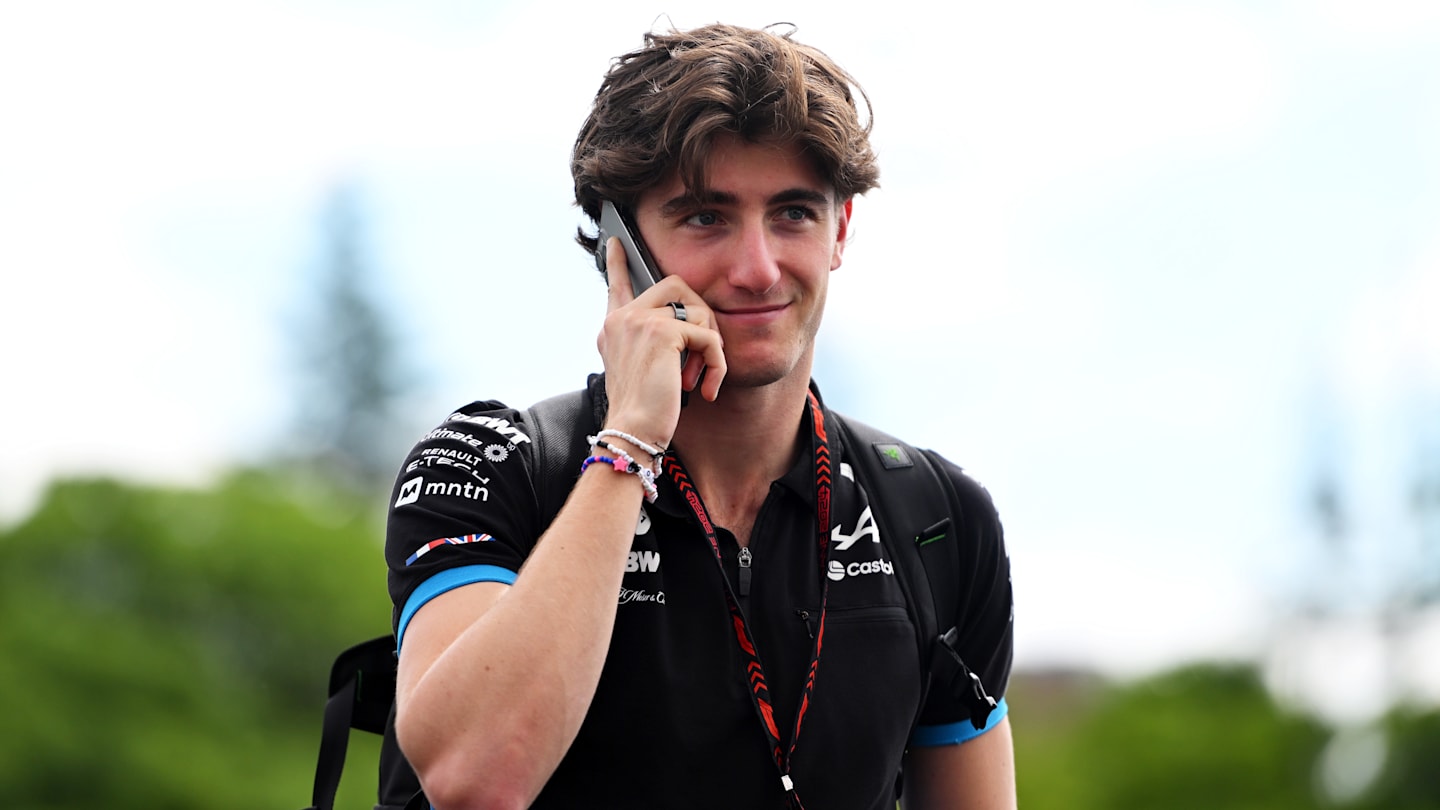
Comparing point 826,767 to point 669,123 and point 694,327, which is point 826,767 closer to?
point 694,327

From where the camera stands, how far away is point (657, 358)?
3.43 meters

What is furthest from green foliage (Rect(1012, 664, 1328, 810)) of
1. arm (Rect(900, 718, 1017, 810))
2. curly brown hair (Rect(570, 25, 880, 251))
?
curly brown hair (Rect(570, 25, 880, 251))

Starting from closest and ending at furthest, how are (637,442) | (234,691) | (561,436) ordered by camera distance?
1. (637,442)
2. (561,436)
3. (234,691)

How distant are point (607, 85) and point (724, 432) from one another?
932 millimetres

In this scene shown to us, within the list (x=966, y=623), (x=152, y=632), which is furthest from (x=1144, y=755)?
(x=966, y=623)

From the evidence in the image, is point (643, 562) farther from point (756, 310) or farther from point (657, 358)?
point (756, 310)

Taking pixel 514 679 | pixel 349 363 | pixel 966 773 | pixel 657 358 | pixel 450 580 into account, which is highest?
pixel 349 363

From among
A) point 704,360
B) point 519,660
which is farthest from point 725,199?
point 519,660

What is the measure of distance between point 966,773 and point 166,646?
68.1 feet

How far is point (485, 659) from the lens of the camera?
3012mm

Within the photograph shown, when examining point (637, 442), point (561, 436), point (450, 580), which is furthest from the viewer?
point (561, 436)

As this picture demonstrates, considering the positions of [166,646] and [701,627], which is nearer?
[701,627]

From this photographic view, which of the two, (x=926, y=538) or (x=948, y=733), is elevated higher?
(x=926, y=538)

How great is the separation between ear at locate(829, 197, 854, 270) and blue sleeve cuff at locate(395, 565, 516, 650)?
Result: 1.14 meters
